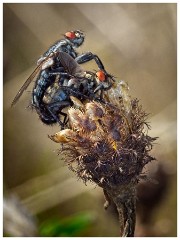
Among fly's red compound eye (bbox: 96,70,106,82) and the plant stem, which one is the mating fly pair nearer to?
fly's red compound eye (bbox: 96,70,106,82)

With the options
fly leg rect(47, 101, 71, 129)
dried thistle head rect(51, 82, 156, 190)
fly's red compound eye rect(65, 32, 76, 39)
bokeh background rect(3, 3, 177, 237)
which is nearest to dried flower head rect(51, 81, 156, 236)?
dried thistle head rect(51, 82, 156, 190)

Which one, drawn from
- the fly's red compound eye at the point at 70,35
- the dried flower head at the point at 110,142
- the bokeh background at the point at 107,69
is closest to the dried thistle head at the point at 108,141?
the dried flower head at the point at 110,142

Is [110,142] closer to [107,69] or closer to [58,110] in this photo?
[58,110]

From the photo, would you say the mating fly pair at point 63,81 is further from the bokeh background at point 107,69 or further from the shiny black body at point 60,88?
the bokeh background at point 107,69

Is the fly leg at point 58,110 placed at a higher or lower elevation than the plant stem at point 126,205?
higher

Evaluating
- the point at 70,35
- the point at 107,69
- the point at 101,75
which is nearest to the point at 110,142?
the point at 101,75

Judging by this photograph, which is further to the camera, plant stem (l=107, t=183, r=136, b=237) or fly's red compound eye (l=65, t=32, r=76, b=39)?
fly's red compound eye (l=65, t=32, r=76, b=39)
